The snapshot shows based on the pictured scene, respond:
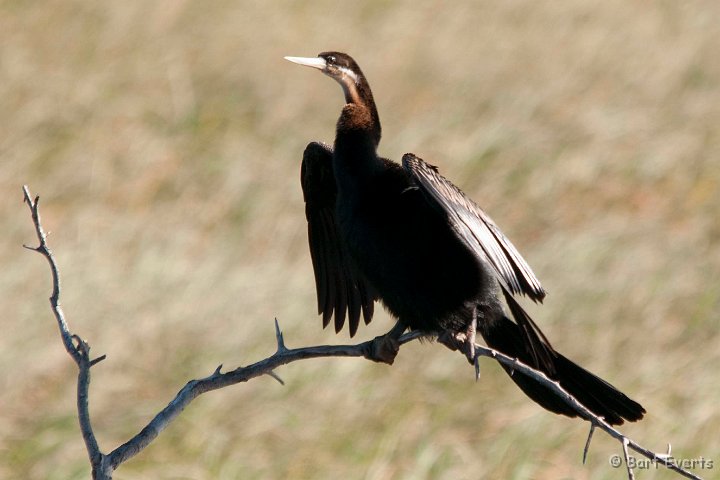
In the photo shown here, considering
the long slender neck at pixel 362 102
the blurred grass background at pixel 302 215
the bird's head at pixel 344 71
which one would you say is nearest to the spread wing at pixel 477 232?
the long slender neck at pixel 362 102

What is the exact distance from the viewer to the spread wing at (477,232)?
3.13m

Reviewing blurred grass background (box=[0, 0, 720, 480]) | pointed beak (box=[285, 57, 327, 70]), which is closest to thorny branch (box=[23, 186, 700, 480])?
pointed beak (box=[285, 57, 327, 70])

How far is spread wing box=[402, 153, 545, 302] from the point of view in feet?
10.3

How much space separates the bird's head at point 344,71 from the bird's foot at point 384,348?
2.75ft

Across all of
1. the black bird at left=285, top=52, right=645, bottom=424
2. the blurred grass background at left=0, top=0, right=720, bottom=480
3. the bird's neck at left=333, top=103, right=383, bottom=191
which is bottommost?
the black bird at left=285, top=52, right=645, bottom=424

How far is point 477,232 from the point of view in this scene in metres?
3.23

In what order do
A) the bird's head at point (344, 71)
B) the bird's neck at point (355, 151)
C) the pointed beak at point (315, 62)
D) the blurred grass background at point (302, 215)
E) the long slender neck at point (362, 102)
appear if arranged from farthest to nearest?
the blurred grass background at point (302, 215)
the pointed beak at point (315, 62)
the bird's head at point (344, 71)
the long slender neck at point (362, 102)
the bird's neck at point (355, 151)

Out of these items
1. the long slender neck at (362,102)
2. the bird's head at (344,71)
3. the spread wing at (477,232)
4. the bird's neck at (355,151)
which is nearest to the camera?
the spread wing at (477,232)

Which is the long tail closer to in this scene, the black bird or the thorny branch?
the black bird

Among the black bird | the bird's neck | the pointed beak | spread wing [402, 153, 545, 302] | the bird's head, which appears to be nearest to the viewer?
spread wing [402, 153, 545, 302]

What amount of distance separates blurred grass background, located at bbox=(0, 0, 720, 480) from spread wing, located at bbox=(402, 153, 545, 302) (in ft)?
7.35

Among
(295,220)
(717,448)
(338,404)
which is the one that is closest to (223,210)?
(295,220)

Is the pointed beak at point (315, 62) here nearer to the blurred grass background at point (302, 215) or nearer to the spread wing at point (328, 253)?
the spread wing at point (328, 253)

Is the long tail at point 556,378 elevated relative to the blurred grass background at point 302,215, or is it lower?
lower
